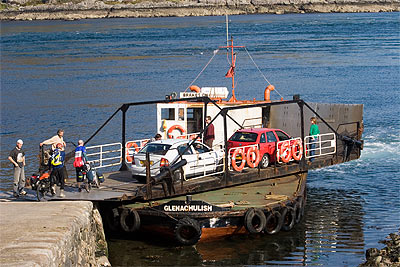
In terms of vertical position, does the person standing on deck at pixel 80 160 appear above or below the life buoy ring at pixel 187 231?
above

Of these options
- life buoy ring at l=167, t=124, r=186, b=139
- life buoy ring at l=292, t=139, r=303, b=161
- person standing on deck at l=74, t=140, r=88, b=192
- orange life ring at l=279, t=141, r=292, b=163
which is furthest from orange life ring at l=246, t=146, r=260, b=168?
person standing on deck at l=74, t=140, r=88, b=192

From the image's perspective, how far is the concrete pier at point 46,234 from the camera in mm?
10125

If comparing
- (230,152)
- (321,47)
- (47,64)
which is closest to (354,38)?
(321,47)

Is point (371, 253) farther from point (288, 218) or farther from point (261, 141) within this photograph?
point (261, 141)

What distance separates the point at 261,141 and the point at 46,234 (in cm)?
1209

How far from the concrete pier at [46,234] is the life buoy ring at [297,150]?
33.2ft

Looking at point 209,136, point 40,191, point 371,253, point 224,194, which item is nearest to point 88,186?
point 40,191

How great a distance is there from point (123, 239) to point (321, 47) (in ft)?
231

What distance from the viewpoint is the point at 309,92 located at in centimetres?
4938

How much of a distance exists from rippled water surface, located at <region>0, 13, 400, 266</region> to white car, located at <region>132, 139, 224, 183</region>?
Result: 6.79 ft

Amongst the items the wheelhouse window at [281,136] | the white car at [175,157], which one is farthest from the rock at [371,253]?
the wheelhouse window at [281,136]

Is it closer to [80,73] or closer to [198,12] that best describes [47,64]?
[80,73]

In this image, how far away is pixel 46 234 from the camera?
11.2m

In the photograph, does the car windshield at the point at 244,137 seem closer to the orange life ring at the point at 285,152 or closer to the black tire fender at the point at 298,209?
the orange life ring at the point at 285,152
